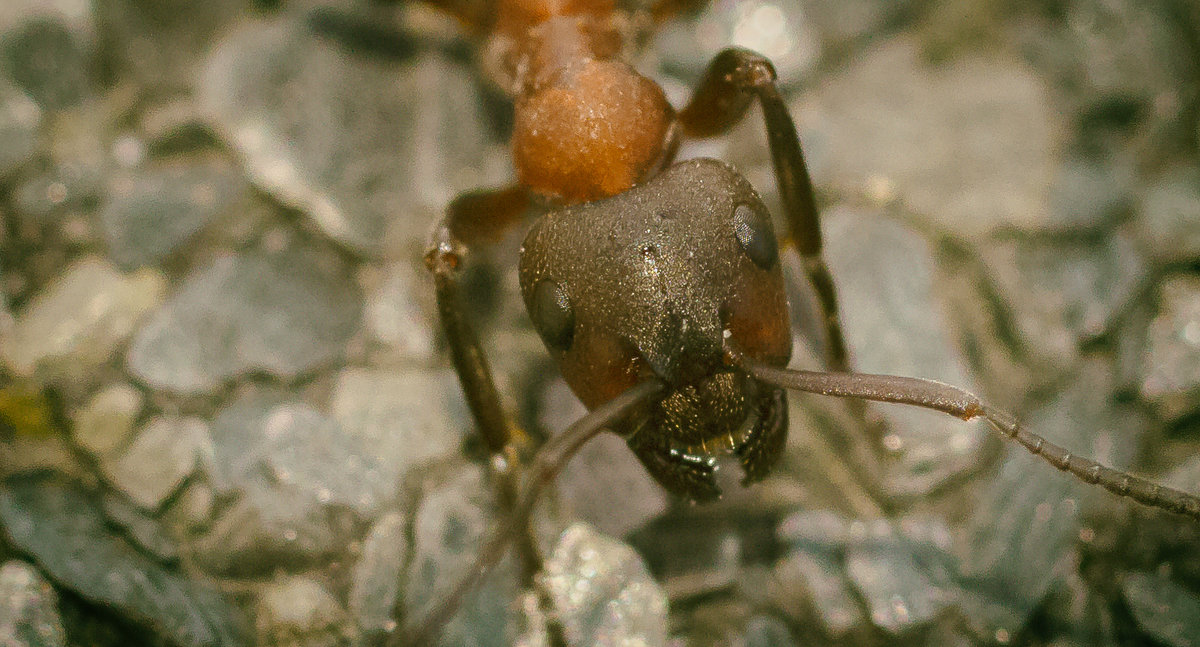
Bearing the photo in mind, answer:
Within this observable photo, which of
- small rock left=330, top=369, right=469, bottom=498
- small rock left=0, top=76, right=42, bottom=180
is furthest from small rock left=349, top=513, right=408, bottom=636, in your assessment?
small rock left=0, top=76, right=42, bottom=180

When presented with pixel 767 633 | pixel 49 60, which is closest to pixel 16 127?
pixel 49 60

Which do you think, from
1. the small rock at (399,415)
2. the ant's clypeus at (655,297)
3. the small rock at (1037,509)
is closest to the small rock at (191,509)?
the small rock at (399,415)

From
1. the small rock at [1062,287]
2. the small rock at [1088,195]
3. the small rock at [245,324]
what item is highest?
the small rock at [1088,195]

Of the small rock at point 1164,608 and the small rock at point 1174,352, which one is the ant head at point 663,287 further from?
the small rock at point 1174,352

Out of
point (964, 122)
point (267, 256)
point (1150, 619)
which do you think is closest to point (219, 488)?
point (267, 256)

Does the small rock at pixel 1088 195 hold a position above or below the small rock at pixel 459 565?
above

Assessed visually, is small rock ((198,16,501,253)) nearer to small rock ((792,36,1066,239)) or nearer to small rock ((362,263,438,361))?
small rock ((362,263,438,361))

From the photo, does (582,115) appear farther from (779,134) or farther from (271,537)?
(271,537)
